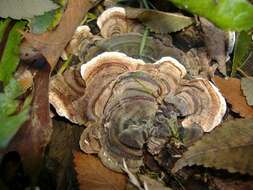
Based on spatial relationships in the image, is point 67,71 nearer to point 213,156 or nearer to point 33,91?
point 33,91

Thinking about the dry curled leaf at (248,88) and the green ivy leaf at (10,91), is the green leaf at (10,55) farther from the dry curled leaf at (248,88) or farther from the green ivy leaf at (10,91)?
the dry curled leaf at (248,88)

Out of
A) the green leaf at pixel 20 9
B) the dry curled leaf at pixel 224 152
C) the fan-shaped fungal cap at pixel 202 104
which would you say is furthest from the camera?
the green leaf at pixel 20 9

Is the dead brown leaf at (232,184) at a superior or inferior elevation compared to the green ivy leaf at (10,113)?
inferior

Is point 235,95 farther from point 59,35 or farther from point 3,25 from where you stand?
point 3,25

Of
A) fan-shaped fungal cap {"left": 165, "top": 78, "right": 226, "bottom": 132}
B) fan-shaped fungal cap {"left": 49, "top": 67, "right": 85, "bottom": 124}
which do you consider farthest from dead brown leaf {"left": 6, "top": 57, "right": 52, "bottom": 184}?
fan-shaped fungal cap {"left": 165, "top": 78, "right": 226, "bottom": 132}

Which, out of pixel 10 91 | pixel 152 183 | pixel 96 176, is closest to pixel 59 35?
pixel 10 91

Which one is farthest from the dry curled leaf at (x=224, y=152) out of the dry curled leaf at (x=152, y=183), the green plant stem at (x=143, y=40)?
the green plant stem at (x=143, y=40)
